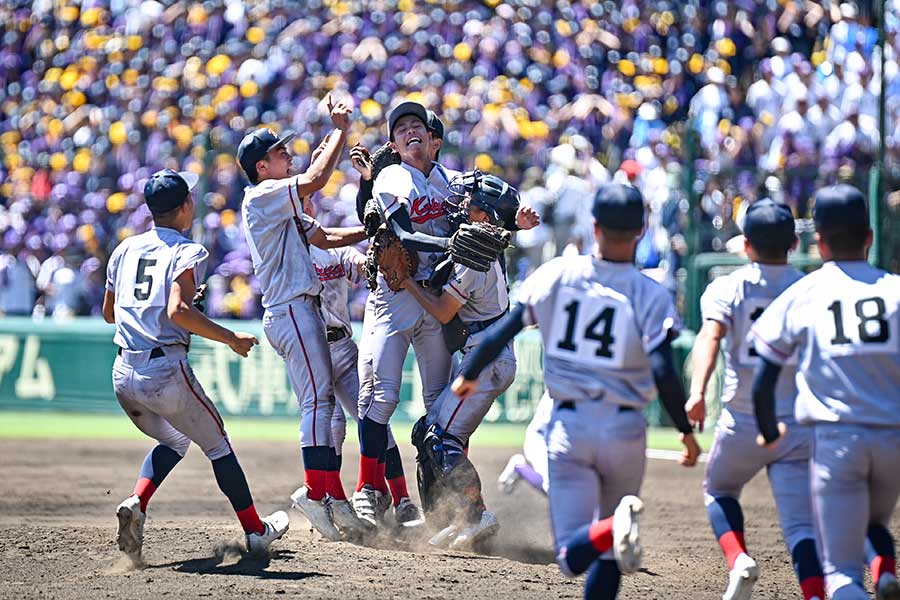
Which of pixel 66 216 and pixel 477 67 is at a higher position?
pixel 477 67

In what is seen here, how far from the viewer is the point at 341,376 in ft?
25.6

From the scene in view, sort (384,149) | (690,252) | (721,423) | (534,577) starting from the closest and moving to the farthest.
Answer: (721,423)
(534,577)
(384,149)
(690,252)

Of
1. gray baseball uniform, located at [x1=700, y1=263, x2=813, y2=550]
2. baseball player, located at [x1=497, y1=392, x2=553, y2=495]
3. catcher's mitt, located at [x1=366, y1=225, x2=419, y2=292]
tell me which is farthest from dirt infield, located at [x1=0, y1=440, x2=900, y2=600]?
catcher's mitt, located at [x1=366, y1=225, x2=419, y2=292]

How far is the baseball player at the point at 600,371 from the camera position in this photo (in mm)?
4766

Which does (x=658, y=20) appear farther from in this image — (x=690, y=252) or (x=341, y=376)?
(x=341, y=376)

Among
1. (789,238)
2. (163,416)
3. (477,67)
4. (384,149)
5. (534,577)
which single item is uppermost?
(477,67)

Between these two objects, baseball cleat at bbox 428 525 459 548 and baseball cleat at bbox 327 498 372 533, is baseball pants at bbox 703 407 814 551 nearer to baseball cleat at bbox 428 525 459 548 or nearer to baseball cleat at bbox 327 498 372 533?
baseball cleat at bbox 428 525 459 548

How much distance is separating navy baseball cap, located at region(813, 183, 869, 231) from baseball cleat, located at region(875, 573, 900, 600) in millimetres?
1331

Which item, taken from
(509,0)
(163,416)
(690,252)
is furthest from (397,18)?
(163,416)

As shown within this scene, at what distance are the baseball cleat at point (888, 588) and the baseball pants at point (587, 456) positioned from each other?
99 centimetres

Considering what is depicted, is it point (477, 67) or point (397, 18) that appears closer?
point (477, 67)

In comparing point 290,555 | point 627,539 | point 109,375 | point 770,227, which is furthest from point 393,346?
point 109,375

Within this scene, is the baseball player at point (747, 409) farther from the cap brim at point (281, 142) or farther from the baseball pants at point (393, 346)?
the cap brim at point (281, 142)

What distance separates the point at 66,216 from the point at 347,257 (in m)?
10.1
